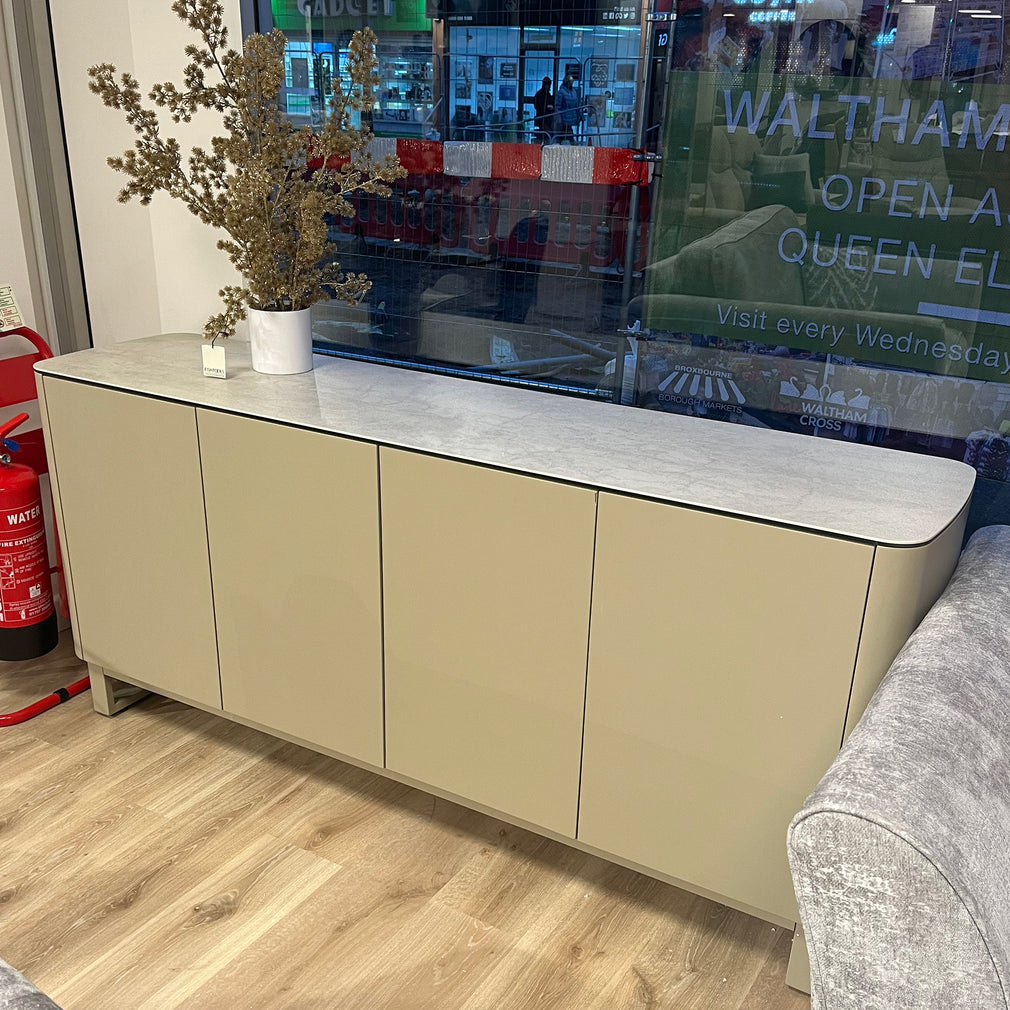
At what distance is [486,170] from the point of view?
246 centimetres

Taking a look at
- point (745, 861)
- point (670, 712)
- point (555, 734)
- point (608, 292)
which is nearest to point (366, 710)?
point (555, 734)

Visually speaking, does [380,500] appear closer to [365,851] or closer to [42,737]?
[365,851]

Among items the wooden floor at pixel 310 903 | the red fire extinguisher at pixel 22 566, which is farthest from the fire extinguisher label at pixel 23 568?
the wooden floor at pixel 310 903

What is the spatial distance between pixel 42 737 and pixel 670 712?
172 centimetres

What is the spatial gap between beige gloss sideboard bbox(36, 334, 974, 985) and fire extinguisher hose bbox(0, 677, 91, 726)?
0.33 m

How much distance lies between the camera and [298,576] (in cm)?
221

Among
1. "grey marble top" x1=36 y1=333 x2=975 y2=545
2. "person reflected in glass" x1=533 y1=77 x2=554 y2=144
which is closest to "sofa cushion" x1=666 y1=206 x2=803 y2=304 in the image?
"grey marble top" x1=36 y1=333 x2=975 y2=545

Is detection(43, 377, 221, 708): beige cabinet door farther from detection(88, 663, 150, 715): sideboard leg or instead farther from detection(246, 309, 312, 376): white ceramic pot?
detection(246, 309, 312, 376): white ceramic pot

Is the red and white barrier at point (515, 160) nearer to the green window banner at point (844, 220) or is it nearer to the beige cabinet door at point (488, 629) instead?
the green window banner at point (844, 220)

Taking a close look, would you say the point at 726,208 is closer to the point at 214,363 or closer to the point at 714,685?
the point at 714,685

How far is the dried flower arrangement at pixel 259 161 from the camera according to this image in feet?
7.30

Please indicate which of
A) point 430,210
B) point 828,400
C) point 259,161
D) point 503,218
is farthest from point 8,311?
point 828,400

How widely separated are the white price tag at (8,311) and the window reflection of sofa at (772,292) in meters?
1.69

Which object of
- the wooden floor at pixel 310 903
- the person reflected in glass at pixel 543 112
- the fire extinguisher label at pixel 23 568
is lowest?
the wooden floor at pixel 310 903
